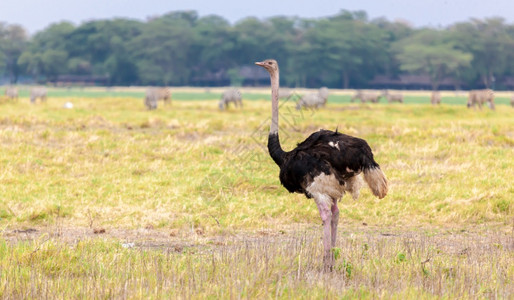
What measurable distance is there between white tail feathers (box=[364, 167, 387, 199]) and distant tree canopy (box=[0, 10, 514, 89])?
262 feet

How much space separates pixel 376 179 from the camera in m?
7.74

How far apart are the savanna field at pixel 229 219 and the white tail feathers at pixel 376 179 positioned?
0.58m

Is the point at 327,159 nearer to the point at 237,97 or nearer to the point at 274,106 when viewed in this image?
the point at 274,106

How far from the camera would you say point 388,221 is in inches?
424

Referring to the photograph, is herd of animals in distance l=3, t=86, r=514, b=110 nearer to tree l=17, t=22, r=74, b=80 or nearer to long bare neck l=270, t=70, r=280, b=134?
long bare neck l=270, t=70, r=280, b=134

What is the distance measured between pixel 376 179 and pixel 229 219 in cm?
325

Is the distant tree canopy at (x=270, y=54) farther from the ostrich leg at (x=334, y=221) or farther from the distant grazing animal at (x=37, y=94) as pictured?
the ostrich leg at (x=334, y=221)

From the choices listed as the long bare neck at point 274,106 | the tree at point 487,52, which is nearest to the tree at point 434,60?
the tree at point 487,52

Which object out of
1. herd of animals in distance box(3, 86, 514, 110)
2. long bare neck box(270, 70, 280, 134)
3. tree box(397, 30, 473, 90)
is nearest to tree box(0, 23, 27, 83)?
tree box(397, 30, 473, 90)

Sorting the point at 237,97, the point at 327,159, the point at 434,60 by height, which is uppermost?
the point at 434,60

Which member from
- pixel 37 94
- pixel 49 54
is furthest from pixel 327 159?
pixel 49 54

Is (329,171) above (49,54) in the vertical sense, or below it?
below

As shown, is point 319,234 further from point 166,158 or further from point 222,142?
point 222,142

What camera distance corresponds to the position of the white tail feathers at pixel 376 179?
25.3 feet
